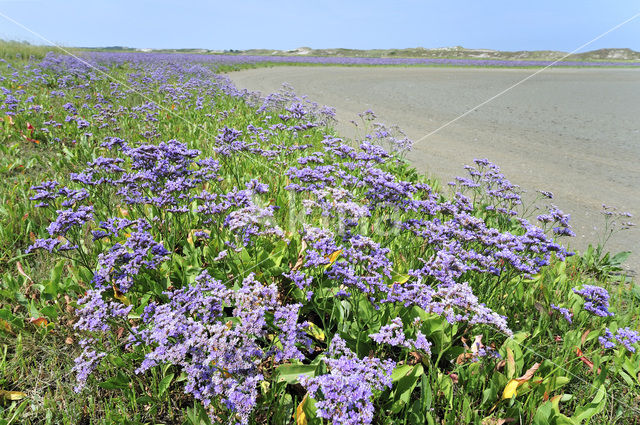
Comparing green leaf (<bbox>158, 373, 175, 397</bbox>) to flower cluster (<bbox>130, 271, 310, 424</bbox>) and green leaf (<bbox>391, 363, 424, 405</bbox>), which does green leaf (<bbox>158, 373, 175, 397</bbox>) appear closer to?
flower cluster (<bbox>130, 271, 310, 424</bbox>)

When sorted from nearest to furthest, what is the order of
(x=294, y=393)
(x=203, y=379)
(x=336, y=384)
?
(x=336, y=384), (x=203, y=379), (x=294, y=393)

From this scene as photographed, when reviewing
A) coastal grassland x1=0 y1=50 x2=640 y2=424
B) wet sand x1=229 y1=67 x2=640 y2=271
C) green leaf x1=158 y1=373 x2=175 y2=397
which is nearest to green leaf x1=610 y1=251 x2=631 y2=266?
coastal grassland x1=0 y1=50 x2=640 y2=424

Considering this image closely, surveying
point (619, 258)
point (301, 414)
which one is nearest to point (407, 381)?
point (301, 414)

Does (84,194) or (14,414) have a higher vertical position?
(84,194)

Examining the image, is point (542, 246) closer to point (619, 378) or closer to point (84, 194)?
point (619, 378)

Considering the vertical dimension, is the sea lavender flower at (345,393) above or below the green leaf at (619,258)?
above

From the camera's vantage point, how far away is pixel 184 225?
13.5ft

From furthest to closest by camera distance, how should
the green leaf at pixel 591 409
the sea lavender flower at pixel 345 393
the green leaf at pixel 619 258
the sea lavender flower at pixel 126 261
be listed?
the green leaf at pixel 619 258, the sea lavender flower at pixel 126 261, the green leaf at pixel 591 409, the sea lavender flower at pixel 345 393

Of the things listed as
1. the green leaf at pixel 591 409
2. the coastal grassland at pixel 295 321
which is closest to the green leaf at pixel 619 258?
the coastal grassland at pixel 295 321

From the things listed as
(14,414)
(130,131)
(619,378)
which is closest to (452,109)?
(130,131)

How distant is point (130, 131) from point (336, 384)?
751 cm

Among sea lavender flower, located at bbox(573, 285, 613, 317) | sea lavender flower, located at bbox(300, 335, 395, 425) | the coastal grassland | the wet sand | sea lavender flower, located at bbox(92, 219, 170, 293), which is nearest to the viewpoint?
sea lavender flower, located at bbox(300, 335, 395, 425)

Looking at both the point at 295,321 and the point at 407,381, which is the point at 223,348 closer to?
the point at 295,321

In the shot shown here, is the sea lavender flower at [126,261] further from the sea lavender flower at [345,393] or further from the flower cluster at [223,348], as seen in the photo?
the sea lavender flower at [345,393]
